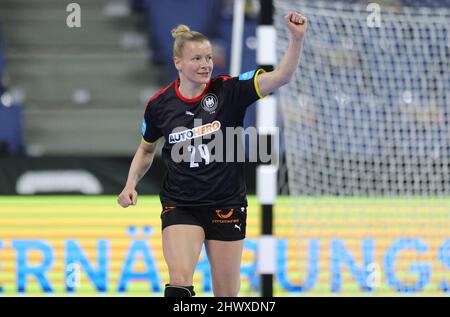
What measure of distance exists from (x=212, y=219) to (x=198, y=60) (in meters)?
0.84

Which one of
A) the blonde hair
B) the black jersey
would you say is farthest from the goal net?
the blonde hair

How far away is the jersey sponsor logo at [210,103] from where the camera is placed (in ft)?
15.9

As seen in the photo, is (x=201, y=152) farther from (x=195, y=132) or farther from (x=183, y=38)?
(x=183, y=38)

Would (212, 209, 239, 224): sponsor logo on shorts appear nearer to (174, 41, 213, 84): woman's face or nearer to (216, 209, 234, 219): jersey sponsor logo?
(216, 209, 234, 219): jersey sponsor logo

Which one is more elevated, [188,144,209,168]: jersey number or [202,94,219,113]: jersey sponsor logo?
[202,94,219,113]: jersey sponsor logo

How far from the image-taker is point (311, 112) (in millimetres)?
7633

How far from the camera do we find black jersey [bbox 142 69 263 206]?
482 cm

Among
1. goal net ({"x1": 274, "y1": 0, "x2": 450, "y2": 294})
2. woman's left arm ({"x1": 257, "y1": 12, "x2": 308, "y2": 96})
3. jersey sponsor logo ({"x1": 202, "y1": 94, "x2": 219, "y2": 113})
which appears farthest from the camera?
goal net ({"x1": 274, "y1": 0, "x2": 450, "y2": 294})

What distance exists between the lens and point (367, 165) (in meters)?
7.60

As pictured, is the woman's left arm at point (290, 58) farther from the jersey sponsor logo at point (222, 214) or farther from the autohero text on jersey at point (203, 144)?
the jersey sponsor logo at point (222, 214)

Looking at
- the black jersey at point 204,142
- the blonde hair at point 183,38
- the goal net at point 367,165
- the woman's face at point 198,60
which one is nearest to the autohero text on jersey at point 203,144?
the black jersey at point 204,142
